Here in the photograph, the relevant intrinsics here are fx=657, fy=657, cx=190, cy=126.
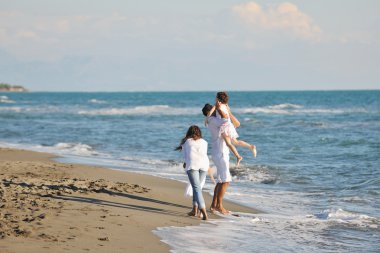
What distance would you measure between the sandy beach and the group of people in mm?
395

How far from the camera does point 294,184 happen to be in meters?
14.8

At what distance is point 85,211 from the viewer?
29.3ft

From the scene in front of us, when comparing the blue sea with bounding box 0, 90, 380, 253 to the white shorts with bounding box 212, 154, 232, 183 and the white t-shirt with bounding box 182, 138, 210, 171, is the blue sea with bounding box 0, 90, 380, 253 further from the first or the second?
the white t-shirt with bounding box 182, 138, 210, 171

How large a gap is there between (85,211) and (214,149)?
7.71ft

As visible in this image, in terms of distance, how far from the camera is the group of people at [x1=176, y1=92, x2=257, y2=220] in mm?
9655

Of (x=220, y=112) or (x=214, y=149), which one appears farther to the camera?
(x=214, y=149)

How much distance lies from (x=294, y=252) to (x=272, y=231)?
1.24 meters

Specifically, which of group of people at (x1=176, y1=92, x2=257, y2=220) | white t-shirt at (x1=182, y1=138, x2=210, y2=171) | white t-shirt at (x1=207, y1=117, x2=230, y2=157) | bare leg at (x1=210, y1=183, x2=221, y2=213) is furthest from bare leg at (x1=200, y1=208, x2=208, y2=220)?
white t-shirt at (x1=207, y1=117, x2=230, y2=157)

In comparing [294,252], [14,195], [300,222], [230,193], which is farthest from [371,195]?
[14,195]

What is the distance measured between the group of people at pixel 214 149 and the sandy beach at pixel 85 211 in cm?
39

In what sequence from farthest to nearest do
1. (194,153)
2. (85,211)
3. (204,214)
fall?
(194,153) < (204,214) < (85,211)

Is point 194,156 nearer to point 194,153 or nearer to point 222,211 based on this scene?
point 194,153

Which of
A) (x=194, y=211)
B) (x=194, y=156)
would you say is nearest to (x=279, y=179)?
(x=194, y=211)

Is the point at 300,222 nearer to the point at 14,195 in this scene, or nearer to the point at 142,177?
the point at 14,195
